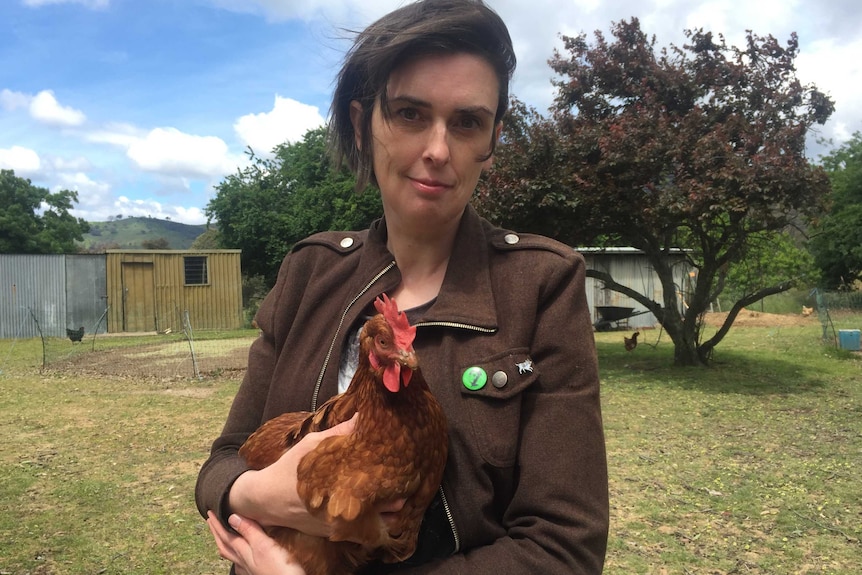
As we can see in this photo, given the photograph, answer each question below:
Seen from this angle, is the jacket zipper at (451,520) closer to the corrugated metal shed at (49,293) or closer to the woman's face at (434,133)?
the woman's face at (434,133)

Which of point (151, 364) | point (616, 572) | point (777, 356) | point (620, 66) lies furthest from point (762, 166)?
point (151, 364)

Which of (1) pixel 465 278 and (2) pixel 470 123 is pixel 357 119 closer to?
(2) pixel 470 123

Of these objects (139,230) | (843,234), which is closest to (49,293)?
(843,234)

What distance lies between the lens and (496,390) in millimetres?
1256

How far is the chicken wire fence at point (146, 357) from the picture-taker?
11195 mm

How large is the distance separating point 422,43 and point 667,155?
9.17 m

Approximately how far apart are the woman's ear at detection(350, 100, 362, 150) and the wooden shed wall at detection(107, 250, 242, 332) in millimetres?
20987

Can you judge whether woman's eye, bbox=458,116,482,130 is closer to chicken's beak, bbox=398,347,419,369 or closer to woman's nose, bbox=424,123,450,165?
woman's nose, bbox=424,123,450,165

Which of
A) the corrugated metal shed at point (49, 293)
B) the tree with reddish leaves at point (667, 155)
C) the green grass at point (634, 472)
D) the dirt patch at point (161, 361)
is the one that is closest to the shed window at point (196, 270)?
the corrugated metal shed at point (49, 293)

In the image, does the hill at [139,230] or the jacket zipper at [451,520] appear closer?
the jacket zipper at [451,520]

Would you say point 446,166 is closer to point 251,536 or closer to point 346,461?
point 346,461

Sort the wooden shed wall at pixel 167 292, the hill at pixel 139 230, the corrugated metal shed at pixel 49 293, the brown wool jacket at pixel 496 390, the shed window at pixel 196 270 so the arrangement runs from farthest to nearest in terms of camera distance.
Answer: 1. the hill at pixel 139 230
2. the shed window at pixel 196 270
3. the wooden shed wall at pixel 167 292
4. the corrugated metal shed at pixel 49 293
5. the brown wool jacket at pixel 496 390

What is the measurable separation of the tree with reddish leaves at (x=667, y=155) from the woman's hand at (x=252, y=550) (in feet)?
29.8

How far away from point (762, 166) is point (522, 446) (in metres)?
9.45
